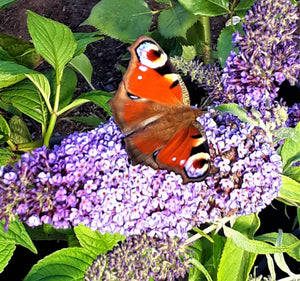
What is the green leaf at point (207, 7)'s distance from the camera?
1.63 metres

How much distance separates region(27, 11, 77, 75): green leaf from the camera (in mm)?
1430

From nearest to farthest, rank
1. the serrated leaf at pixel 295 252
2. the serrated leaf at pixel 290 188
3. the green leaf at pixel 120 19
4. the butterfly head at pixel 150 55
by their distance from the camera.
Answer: the butterfly head at pixel 150 55
the serrated leaf at pixel 290 188
the serrated leaf at pixel 295 252
the green leaf at pixel 120 19

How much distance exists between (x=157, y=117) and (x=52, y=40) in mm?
520

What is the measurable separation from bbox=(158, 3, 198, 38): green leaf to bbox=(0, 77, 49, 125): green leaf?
0.55 m

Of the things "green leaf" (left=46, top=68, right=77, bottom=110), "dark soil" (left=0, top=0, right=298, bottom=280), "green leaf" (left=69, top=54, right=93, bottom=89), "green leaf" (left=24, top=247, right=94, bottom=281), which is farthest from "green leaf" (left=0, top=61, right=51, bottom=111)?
"dark soil" (left=0, top=0, right=298, bottom=280)

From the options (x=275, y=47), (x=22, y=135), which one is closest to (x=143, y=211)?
(x=275, y=47)

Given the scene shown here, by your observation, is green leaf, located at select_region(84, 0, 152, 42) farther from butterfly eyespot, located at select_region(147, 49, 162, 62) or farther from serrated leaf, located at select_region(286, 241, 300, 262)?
serrated leaf, located at select_region(286, 241, 300, 262)

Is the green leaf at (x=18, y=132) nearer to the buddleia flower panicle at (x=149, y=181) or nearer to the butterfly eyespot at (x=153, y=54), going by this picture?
the buddleia flower panicle at (x=149, y=181)

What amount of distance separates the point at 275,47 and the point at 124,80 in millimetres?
389

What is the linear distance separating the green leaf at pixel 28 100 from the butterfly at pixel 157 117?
593mm

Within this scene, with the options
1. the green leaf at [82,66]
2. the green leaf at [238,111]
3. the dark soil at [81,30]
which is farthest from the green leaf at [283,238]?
the dark soil at [81,30]

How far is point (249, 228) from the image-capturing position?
1363mm

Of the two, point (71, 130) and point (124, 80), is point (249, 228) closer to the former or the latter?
point (124, 80)

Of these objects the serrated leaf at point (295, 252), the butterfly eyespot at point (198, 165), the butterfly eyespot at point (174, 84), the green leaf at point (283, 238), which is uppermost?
the butterfly eyespot at point (174, 84)
